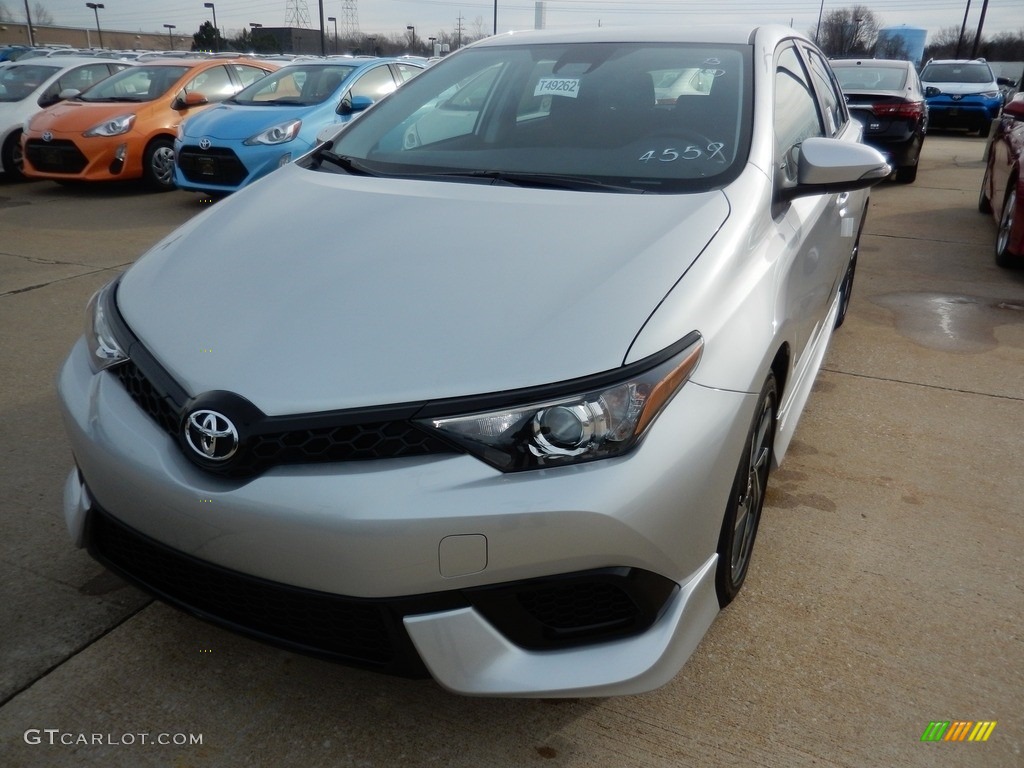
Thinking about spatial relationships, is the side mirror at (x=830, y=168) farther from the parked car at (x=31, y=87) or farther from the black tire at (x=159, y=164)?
the parked car at (x=31, y=87)

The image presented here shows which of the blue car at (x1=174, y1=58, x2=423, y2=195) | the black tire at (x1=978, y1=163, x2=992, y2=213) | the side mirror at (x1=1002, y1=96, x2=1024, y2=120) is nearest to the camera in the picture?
the side mirror at (x1=1002, y1=96, x2=1024, y2=120)

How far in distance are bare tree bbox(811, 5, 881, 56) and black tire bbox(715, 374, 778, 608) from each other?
215 feet

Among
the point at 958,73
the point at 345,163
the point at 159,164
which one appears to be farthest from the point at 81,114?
the point at 958,73

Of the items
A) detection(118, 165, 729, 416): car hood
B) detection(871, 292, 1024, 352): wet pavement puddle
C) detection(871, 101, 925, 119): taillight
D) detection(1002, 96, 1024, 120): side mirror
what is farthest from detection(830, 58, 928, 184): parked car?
detection(118, 165, 729, 416): car hood

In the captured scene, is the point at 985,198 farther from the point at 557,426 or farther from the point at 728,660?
the point at 557,426

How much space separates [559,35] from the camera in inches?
127

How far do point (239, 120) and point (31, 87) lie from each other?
4101 mm

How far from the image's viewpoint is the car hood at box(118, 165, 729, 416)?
1666mm

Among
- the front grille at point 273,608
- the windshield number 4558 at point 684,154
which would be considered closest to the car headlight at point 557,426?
the front grille at point 273,608

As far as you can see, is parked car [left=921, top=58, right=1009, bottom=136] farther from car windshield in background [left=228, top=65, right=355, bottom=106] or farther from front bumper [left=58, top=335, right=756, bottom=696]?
front bumper [left=58, top=335, right=756, bottom=696]

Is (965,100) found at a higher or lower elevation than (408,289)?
lower

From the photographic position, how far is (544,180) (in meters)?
2.48

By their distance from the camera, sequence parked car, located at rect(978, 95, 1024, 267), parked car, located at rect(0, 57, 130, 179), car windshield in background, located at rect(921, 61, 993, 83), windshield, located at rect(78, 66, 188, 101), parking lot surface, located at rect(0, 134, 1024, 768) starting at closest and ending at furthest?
parking lot surface, located at rect(0, 134, 1024, 768) → parked car, located at rect(978, 95, 1024, 267) → windshield, located at rect(78, 66, 188, 101) → parked car, located at rect(0, 57, 130, 179) → car windshield in background, located at rect(921, 61, 993, 83)

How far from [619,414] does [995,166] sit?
279 inches
